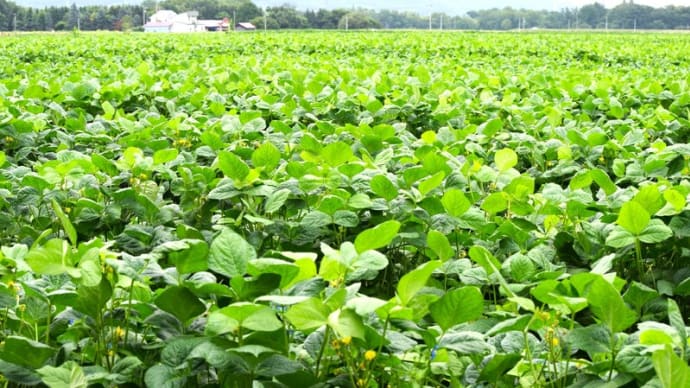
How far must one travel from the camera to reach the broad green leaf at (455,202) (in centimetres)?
176

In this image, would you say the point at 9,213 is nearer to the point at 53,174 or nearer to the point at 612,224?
the point at 53,174

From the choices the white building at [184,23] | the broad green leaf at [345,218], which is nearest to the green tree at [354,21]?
the white building at [184,23]

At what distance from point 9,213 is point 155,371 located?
115 centimetres

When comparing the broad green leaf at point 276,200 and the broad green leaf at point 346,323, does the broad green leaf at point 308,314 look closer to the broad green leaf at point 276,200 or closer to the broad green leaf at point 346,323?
the broad green leaf at point 346,323

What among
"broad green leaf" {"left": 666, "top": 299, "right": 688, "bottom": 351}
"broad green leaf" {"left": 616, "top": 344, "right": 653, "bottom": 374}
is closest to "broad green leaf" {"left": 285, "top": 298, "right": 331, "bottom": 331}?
"broad green leaf" {"left": 616, "top": 344, "right": 653, "bottom": 374}

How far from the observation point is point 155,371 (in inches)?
45.6

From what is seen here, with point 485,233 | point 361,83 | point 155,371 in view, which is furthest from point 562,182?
point 361,83

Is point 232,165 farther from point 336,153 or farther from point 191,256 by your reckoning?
point 191,256

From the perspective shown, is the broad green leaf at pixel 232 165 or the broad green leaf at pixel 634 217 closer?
the broad green leaf at pixel 634 217

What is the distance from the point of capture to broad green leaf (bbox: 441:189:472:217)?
5.78 feet

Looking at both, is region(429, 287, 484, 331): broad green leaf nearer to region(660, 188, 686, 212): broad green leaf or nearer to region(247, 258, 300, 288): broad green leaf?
region(247, 258, 300, 288): broad green leaf

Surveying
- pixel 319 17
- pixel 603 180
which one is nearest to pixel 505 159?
pixel 603 180

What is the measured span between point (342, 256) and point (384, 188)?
2.10 ft

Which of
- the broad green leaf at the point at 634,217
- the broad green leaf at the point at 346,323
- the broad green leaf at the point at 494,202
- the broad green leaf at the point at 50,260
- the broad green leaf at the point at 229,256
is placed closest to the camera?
the broad green leaf at the point at 346,323
